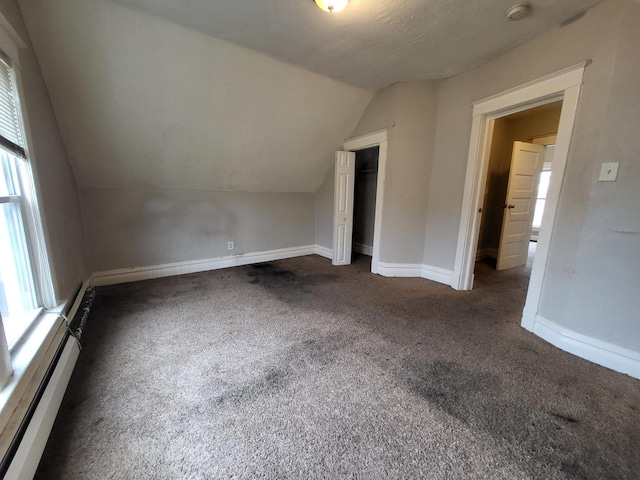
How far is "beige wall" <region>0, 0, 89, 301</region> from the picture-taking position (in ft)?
5.48

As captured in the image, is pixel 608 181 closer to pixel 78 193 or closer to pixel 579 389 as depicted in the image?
pixel 579 389

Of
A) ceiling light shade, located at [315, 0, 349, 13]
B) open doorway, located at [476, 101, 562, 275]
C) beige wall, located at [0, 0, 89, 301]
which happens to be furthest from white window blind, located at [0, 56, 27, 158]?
open doorway, located at [476, 101, 562, 275]

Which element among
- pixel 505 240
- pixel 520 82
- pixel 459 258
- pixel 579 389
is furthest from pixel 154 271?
pixel 505 240

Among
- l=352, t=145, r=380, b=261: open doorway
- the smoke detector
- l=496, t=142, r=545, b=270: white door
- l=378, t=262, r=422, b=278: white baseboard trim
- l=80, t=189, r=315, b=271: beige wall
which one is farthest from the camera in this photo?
l=352, t=145, r=380, b=261: open doorway

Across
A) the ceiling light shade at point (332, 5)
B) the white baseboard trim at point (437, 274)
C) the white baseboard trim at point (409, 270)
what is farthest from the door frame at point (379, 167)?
the ceiling light shade at point (332, 5)

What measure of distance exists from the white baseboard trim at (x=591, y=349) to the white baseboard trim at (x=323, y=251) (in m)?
2.87

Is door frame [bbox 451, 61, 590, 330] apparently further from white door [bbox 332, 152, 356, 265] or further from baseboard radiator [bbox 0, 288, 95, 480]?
baseboard radiator [bbox 0, 288, 95, 480]

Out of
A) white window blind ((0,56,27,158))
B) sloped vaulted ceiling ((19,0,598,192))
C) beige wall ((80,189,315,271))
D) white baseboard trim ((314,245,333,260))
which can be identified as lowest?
white baseboard trim ((314,245,333,260))

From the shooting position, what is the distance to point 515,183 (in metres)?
3.67

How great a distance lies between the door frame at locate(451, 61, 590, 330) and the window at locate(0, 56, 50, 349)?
342cm

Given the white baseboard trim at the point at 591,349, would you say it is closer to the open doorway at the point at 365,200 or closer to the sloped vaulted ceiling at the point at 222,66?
the sloped vaulted ceiling at the point at 222,66

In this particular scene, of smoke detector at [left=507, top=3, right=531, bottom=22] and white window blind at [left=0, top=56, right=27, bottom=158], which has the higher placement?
smoke detector at [left=507, top=3, right=531, bottom=22]

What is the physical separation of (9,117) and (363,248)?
4286 millimetres

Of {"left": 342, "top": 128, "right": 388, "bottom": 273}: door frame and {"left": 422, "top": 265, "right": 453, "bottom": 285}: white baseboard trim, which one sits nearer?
{"left": 422, "top": 265, "right": 453, "bottom": 285}: white baseboard trim
